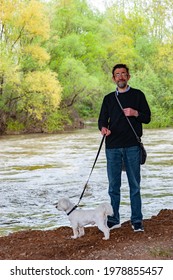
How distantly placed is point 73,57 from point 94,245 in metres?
45.2

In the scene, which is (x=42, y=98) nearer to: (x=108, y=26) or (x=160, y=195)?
(x=108, y=26)

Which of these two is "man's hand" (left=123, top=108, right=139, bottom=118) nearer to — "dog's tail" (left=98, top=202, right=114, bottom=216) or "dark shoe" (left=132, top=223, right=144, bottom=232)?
"dog's tail" (left=98, top=202, right=114, bottom=216)

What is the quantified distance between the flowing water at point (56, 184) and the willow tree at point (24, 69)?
16.0m

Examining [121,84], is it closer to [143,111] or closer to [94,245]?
[143,111]

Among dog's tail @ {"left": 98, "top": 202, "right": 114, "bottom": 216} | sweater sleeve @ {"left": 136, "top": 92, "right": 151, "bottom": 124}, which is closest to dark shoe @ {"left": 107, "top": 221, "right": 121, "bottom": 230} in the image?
dog's tail @ {"left": 98, "top": 202, "right": 114, "bottom": 216}

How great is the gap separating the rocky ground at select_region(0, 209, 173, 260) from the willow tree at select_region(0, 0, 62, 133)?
33994 millimetres

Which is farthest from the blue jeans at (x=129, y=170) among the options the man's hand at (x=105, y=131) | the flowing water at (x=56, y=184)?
the flowing water at (x=56, y=184)

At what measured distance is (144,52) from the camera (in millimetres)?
56812

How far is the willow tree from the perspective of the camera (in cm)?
4106

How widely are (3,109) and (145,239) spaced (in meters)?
37.9

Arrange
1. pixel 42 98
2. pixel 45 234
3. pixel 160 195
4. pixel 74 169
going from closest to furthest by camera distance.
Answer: pixel 45 234 → pixel 160 195 → pixel 74 169 → pixel 42 98

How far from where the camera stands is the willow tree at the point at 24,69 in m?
41.1

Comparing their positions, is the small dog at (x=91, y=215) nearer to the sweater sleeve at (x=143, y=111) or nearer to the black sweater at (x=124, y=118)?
the black sweater at (x=124, y=118)
